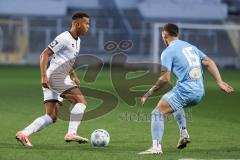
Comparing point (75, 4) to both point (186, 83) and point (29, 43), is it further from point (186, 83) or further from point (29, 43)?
point (186, 83)

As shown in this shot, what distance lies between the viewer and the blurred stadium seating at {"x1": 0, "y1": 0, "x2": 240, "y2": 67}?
4238cm

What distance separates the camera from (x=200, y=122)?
1412 cm

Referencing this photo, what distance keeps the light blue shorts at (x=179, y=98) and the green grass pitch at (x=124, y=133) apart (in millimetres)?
651

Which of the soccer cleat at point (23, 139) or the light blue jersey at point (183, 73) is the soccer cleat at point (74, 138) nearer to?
the soccer cleat at point (23, 139)

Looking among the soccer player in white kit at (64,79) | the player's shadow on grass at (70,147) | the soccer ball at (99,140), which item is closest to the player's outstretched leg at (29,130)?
the soccer player in white kit at (64,79)

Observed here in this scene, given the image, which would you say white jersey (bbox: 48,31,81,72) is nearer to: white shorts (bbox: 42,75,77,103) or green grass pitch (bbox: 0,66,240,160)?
white shorts (bbox: 42,75,77,103)

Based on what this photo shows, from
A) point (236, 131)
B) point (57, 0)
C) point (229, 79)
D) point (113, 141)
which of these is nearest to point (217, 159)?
point (113, 141)

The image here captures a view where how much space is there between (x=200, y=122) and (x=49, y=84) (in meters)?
4.48

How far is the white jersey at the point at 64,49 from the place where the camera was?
34.4ft

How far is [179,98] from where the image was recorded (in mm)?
9750

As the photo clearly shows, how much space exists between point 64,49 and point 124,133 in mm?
2233

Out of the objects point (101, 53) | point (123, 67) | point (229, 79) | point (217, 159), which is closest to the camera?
point (217, 159)

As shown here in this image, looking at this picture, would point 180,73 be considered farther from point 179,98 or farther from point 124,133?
point 124,133

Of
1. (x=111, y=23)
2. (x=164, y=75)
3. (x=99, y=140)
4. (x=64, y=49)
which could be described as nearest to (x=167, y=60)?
(x=164, y=75)
